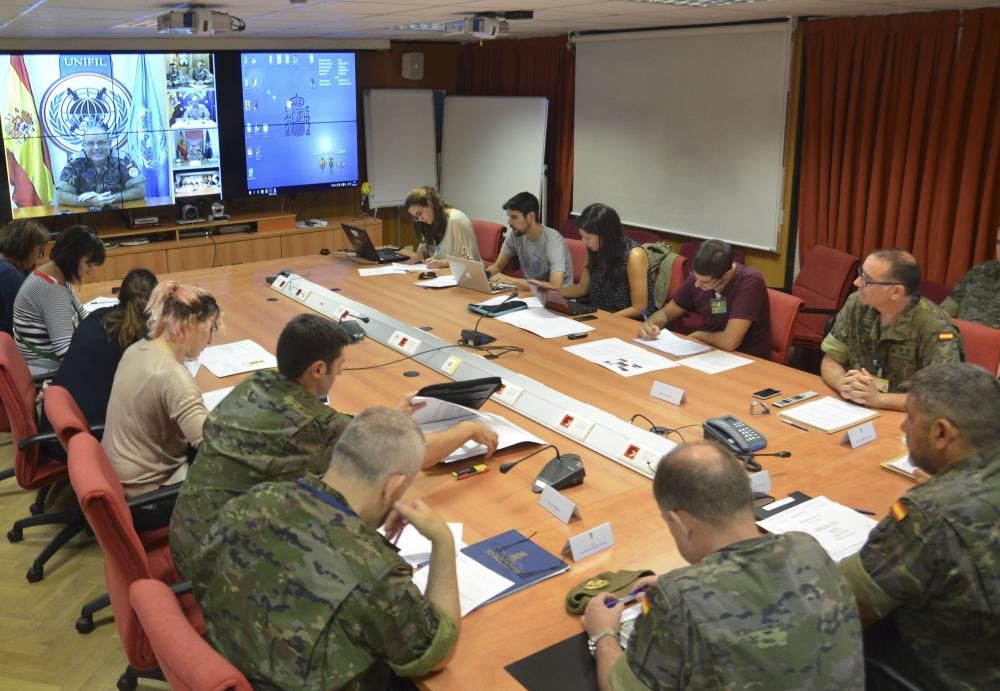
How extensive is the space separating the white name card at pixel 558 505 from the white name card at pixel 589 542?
13 centimetres

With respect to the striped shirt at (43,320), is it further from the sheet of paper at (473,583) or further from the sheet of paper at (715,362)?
the sheet of paper at (715,362)

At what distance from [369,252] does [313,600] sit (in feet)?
14.4

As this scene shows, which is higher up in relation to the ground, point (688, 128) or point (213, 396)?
point (688, 128)

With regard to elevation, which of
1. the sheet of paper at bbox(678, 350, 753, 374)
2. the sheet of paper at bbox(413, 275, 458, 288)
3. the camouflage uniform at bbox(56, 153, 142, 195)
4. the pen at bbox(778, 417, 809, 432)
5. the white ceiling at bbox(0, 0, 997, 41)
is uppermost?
the white ceiling at bbox(0, 0, 997, 41)

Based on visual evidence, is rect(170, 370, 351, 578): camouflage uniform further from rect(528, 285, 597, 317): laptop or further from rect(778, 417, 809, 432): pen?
rect(528, 285, 597, 317): laptop

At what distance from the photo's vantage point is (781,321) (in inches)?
157

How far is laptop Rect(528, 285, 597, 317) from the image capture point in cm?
440

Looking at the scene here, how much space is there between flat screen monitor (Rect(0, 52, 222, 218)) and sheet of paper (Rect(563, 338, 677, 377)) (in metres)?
4.77

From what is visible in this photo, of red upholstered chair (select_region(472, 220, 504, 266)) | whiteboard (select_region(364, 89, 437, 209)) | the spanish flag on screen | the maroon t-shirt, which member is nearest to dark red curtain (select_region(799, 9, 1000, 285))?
the maroon t-shirt

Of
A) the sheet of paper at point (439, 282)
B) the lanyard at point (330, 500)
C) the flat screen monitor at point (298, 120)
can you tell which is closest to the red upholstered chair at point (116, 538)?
the lanyard at point (330, 500)

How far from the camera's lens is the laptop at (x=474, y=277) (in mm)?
4840

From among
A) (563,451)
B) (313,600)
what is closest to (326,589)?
(313,600)

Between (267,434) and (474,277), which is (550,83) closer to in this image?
(474,277)

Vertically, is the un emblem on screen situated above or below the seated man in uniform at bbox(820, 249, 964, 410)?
above
